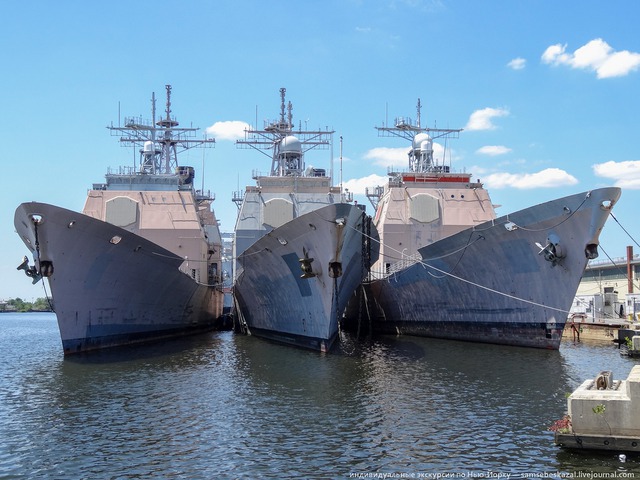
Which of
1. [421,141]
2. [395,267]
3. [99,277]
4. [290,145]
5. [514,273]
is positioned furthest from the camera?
[421,141]

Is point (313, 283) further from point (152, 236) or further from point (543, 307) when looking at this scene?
point (152, 236)

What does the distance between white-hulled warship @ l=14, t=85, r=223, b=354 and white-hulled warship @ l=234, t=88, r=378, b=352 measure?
8.29 feet

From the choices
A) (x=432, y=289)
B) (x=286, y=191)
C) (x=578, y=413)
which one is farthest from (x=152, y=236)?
(x=578, y=413)

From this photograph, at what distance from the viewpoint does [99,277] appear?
17.9 metres

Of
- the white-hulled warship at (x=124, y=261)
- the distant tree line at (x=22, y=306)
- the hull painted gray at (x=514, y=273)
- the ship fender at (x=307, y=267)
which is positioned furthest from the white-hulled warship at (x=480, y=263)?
the distant tree line at (x=22, y=306)

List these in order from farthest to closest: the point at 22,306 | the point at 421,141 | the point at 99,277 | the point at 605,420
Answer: the point at 22,306, the point at 421,141, the point at 99,277, the point at 605,420

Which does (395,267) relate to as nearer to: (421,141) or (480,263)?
(480,263)

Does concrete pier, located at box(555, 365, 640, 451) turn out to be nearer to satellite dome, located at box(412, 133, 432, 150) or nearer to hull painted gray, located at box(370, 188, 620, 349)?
hull painted gray, located at box(370, 188, 620, 349)

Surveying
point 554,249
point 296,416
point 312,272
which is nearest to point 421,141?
point 554,249

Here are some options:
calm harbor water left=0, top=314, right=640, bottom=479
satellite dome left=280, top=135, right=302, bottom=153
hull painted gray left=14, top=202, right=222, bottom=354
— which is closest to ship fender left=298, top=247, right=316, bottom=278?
calm harbor water left=0, top=314, right=640, bottom=479

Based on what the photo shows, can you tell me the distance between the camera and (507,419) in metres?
9.87

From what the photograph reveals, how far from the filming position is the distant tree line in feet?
393

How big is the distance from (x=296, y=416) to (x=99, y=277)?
9830 millimetres

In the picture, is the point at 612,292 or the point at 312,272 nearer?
the point at 312,272
